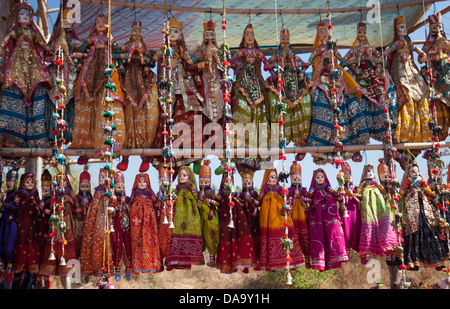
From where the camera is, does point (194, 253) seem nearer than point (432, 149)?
Yes

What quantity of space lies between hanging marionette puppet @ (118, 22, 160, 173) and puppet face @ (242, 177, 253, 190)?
1022 millimetres

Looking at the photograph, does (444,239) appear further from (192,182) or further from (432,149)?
(192,182)

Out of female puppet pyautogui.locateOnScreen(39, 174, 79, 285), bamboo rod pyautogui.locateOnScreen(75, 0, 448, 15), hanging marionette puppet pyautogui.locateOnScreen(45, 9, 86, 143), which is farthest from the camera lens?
bamboo rod pyautogui.locateOnScreen(75, 0, 448, 15)

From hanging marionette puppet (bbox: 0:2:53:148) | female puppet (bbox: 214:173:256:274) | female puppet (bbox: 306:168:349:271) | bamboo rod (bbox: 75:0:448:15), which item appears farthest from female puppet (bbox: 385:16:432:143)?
hanging marionette puppet (bbox: 0:2:53:148)

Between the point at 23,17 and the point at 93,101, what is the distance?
110cm

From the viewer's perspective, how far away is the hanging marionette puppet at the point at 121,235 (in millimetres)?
5141

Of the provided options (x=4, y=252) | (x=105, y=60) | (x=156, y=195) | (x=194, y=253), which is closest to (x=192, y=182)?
(x=156, y=195)

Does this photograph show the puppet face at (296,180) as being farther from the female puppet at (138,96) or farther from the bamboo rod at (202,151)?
the female puppet at (138,96)

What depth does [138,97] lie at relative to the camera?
5562mm

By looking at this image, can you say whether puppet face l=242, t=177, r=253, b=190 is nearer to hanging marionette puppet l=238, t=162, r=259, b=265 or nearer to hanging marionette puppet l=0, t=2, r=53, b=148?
hanging marionette puppet l=238, t=162, r=259, b=265

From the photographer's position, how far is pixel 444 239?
17.2ft

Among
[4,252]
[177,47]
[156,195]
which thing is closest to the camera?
[4,252]

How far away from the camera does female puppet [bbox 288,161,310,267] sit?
17.4ft

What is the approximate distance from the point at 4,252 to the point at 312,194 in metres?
3.02
